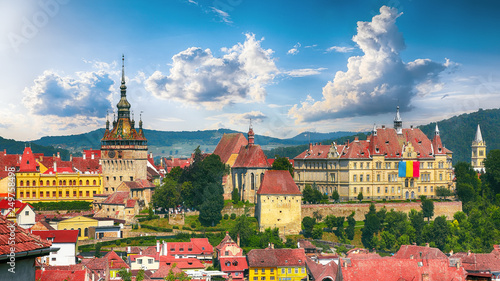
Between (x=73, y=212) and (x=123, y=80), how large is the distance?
21103 millimetres

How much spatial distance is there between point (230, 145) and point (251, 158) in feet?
37.9

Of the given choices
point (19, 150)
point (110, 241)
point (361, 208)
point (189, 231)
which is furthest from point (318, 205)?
point (19, 150)

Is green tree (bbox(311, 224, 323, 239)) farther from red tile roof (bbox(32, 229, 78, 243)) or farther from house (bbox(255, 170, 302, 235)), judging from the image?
red tile roof (bbox(32, 229, 78, 243))

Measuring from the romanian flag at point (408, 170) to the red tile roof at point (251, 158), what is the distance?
20853 millimetres

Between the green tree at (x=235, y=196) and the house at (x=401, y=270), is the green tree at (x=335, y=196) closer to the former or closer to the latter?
the green tree at (x=235, y=196)

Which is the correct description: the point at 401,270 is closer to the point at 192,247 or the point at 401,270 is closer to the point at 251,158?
the point at 192,247

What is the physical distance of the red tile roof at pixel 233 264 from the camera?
65.6 m

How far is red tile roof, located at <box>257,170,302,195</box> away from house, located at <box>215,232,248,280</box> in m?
11.9

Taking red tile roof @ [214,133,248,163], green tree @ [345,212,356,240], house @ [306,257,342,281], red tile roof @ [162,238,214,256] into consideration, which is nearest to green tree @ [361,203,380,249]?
green tree @ [345,212,356,240]

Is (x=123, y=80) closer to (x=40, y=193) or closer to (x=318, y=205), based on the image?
(x=40, y=193)

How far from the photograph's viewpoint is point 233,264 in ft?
219

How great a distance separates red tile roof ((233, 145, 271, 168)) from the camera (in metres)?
89.1

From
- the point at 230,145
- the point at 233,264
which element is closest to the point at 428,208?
the point at 230,145

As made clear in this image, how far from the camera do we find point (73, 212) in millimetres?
85000
